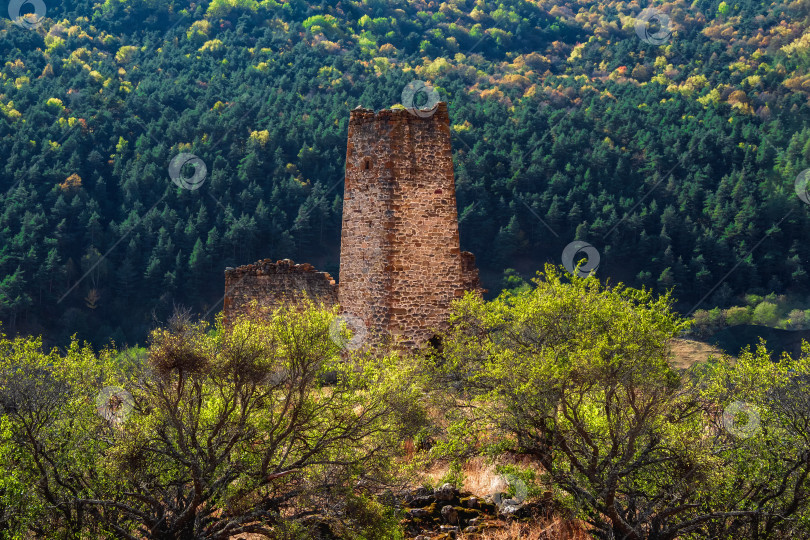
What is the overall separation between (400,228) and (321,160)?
46451mm

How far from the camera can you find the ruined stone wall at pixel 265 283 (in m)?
17.3

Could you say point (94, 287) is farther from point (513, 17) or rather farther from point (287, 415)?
point (513, 17)

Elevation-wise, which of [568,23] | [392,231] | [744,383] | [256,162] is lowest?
[744,383]

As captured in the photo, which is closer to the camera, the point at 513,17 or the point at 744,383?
the point at 744,383

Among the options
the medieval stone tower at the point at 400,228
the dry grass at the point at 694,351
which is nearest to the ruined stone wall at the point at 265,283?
the medieval stone tower at the point at 400,228

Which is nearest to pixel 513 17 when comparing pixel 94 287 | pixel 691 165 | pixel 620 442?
pixel 691 165

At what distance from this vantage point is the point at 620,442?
10242mm

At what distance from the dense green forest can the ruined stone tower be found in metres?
23.1

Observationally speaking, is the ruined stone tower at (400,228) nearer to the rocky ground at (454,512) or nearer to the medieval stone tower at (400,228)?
the medieval stone tower at (400,228)

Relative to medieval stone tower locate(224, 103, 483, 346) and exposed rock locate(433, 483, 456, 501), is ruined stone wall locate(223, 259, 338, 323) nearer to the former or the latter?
medieval stone tower locate(224, 103, 483, 346)

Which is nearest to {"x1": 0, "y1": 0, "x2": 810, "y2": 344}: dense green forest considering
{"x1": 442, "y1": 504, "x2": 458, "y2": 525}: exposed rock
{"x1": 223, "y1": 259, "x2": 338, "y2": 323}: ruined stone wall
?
{"x1": 223, "y1": 259, "x2": 338, "y2": 323}: ruined stone wall

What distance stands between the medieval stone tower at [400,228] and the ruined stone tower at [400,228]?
0.7 inches

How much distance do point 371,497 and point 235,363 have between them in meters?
2.35

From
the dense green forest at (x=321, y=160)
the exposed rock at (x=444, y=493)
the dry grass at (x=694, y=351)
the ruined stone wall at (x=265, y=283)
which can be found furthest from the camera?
the dense green forest at (x=321, y=160)
